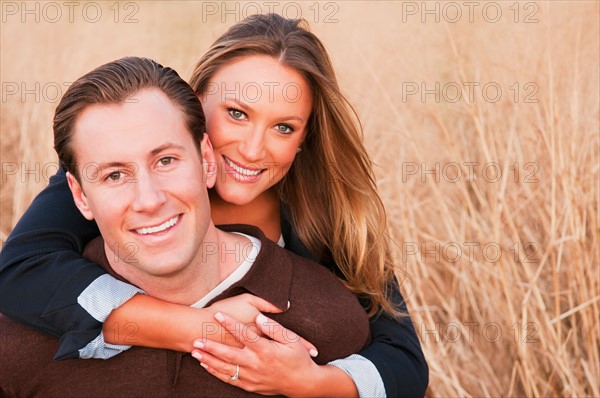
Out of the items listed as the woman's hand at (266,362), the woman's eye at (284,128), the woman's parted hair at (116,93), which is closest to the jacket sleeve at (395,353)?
the woman's hand at (266,362)

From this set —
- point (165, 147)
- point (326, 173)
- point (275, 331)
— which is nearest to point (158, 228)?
point (165, 147)

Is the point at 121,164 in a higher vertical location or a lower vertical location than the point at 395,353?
higher

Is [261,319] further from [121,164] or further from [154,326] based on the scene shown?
[121,164]

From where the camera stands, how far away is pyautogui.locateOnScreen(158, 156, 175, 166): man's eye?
2.50 meters

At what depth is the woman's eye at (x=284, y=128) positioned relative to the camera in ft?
10.3

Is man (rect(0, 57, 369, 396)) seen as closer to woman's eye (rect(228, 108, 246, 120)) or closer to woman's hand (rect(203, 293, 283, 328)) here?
woman's hand (rect(203, 293, 283, 328))

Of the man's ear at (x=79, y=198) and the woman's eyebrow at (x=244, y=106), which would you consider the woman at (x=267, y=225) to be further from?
the man's ear at (x=79, y=198)

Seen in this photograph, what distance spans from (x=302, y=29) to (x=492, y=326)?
1.60 m

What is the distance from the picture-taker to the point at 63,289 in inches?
96.4

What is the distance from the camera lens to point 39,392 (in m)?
2.46

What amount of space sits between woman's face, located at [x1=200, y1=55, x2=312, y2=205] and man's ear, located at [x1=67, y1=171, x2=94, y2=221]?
1.99 feet

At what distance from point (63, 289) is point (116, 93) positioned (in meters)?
0.55

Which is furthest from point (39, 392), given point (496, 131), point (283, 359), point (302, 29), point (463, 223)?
point (496, 131)

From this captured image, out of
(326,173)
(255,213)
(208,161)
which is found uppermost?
(208,161)
